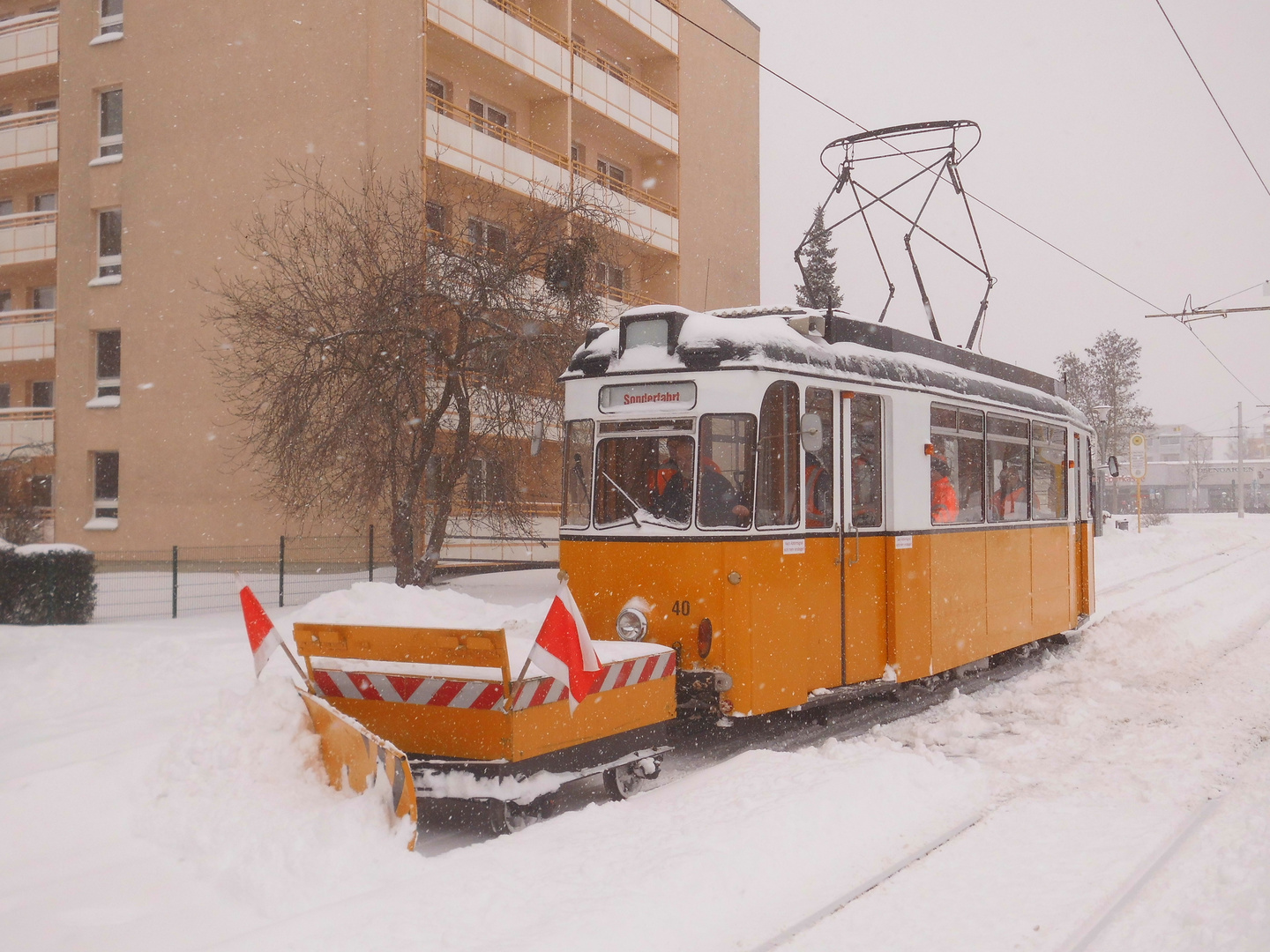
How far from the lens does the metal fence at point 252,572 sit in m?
15.4

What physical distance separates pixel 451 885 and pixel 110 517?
2467 cm

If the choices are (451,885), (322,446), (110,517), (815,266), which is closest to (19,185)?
(110,517)

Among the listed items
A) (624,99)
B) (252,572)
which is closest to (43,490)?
(252,572)

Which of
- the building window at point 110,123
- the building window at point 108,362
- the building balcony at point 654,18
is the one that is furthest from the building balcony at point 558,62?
the building window at point 108,362

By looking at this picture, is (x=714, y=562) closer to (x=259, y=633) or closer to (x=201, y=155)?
(x=259, y=633)

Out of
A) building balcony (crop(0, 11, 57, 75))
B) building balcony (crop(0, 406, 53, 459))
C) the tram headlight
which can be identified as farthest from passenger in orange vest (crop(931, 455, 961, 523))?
building balcony (crop(0, 11, 57, 75))

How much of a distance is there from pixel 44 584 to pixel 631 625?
9171mm

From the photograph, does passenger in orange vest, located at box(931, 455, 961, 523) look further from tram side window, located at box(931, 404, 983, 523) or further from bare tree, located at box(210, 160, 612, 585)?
bare tree, located at box(210, 160, 612, 585)

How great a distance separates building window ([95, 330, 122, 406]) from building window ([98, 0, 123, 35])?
789 centimetres

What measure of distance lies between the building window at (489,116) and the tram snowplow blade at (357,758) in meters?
19.8

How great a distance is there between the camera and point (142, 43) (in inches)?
1037

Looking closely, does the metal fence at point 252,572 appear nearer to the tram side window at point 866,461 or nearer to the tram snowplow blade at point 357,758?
the tram snowplow blade at point 357,758

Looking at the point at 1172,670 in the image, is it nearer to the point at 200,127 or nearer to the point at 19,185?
the point at 200,127

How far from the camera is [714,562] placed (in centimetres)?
739
